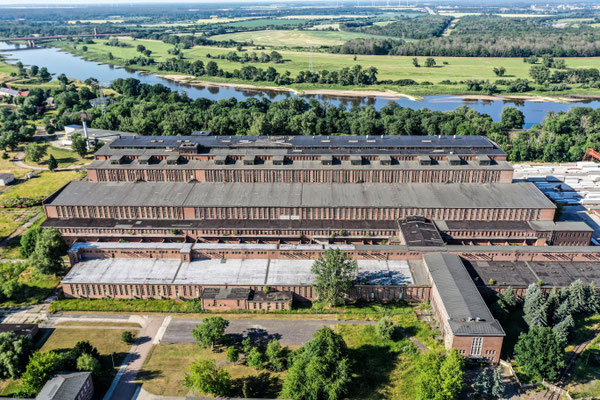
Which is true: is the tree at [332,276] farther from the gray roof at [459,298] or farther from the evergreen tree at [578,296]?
the evergreen tree at [578,296]

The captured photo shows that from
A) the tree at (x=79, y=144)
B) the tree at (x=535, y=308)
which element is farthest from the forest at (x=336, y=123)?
the tree at (x=535, y=308)

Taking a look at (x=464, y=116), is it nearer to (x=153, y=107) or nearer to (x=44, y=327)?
(x=153, y=107)

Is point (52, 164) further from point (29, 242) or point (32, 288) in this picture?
point (32, 288)

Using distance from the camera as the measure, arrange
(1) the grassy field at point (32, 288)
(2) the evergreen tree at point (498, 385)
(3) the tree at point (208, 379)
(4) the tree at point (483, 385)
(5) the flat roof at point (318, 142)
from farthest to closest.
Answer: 1. (5) the flat roof at point (318, 142)
2. (1) the grassy field at point (32, 288)
3. (4) the tree at point (483, 385)
4. (2) the evergreen tree at point (498, 385)
5. (3) the tree at point (208, 379)

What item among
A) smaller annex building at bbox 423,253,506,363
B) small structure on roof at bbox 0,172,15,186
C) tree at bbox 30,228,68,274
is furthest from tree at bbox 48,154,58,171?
smaller annex building at bbox 423,253,506,363

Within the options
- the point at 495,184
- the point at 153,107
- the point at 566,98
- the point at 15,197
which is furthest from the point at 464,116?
the point at 15,197

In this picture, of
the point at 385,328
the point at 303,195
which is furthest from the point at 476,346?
the point at 303,195
